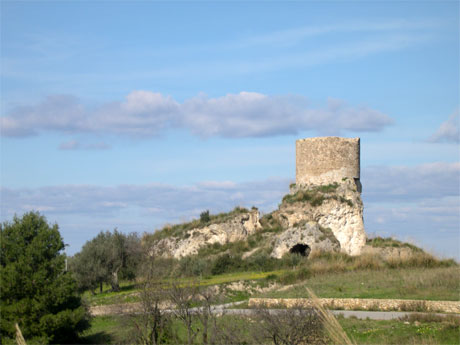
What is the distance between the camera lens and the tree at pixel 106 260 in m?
28.7

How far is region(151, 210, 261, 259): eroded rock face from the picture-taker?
34.7 metres

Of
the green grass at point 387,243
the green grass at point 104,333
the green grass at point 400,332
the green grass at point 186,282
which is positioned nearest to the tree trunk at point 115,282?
the green grass at point 186,282

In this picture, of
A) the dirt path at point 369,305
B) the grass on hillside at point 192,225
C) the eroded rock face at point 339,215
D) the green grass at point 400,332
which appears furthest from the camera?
the grass on hillside at point 192,225

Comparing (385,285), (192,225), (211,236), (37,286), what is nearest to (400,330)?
(385,285)

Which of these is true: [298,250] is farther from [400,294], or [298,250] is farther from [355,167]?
[400,294]

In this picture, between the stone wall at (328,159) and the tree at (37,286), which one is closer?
the tree at (37,286)

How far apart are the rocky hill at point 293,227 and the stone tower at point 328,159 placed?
1.68ft

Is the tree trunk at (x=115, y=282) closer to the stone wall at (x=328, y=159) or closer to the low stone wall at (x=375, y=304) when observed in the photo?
the low stone wall at (x=375, y=304)

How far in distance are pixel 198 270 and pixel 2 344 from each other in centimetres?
1498

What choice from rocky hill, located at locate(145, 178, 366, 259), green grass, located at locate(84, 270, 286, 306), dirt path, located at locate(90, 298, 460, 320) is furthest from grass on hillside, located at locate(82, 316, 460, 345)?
rocky hill, located at locate(145, 178, 366, 259)

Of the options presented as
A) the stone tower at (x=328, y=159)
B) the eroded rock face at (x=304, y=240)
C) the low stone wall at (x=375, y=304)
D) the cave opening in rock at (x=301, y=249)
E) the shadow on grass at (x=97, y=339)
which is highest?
the stone tower at (x=328, y=159)

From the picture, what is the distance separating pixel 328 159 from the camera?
33.9 m

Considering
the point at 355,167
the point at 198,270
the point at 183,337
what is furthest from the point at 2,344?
the point at 355,167

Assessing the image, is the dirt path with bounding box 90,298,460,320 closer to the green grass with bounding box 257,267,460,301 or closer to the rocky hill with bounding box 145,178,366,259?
the green grass with bounding box 257,267,460,301
